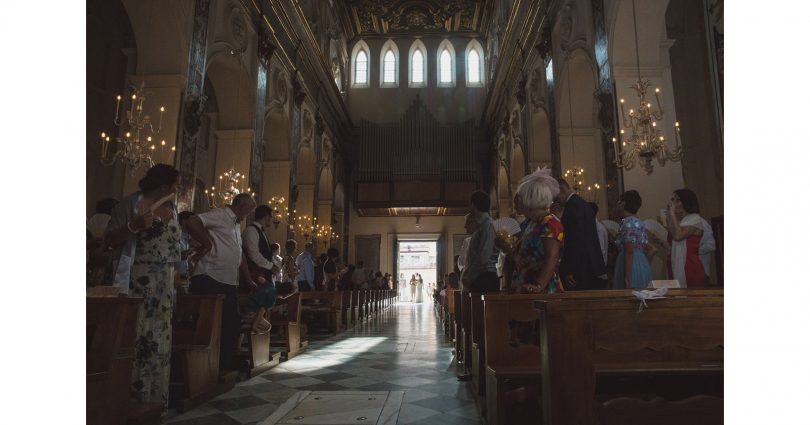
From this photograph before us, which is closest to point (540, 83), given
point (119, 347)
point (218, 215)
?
point (218, 215)

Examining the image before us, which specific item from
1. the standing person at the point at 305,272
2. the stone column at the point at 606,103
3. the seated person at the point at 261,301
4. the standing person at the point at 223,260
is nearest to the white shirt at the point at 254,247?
the seated person at the point at 261,301

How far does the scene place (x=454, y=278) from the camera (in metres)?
11.8

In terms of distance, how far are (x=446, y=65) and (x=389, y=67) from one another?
2435mm

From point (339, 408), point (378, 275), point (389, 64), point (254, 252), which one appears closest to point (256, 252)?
point (254, 252)

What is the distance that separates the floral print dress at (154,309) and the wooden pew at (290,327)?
2294 millimetres

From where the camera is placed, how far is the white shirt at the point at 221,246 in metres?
4.07

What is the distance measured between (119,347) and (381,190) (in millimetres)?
18053

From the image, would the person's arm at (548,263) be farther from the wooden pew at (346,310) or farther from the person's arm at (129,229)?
the wooden pew at (346,310)

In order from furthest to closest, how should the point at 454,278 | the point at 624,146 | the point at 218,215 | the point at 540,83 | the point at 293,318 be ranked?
the point at 454,278
the point at 540,83
the point at 624,146
the point at 293,318
the point at 218,215

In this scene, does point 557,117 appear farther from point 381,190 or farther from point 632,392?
point 381,190

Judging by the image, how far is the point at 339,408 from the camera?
3.21m

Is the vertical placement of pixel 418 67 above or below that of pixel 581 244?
above

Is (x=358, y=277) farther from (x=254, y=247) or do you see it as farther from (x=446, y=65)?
(x=446, y=65)

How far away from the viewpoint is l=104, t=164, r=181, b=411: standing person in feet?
9.84
